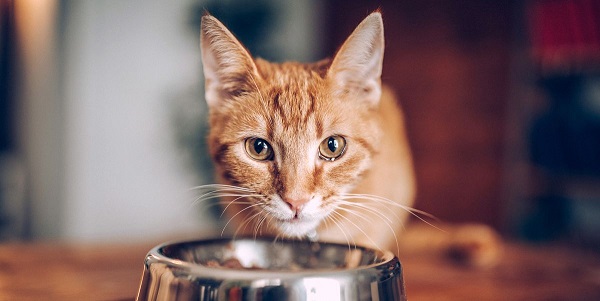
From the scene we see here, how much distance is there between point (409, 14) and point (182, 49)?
4.80ft

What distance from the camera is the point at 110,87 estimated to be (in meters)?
3.19

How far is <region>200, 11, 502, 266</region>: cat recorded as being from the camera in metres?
0.80

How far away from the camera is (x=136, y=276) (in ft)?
3.45

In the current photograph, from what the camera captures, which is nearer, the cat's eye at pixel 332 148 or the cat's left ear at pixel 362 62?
the cat's left ear at pixel 362 62

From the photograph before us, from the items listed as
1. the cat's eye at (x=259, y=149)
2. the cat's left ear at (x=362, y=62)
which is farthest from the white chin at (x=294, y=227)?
the cat's left ear at (x=362, y=62)

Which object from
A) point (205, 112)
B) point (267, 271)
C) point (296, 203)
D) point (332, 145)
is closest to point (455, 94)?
point (205, 112)

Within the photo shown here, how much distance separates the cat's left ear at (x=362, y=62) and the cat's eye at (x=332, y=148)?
0.08 m

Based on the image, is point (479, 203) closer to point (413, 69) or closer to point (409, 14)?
point (413, 69)

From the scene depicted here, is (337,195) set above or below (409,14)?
below

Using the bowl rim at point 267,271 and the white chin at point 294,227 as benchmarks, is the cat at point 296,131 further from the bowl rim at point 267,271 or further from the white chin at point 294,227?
the bowl rim at point 267,271

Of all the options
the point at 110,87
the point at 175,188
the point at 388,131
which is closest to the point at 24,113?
the point at 110,87

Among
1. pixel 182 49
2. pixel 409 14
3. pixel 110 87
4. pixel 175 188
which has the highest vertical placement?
pixel 409 14

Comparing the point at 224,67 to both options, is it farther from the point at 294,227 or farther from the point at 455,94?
the point at 455,94

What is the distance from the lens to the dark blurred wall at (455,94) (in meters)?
2.90
